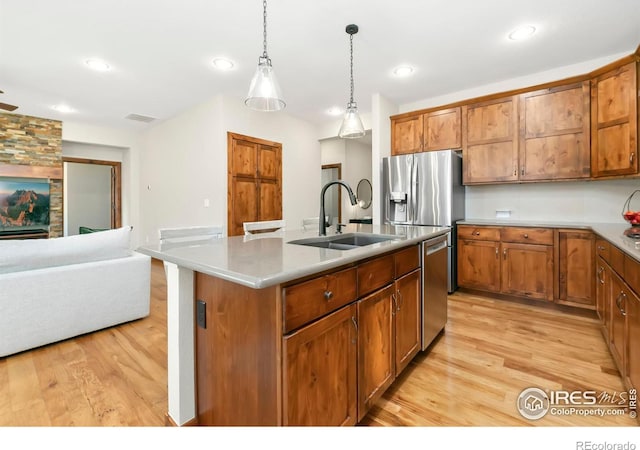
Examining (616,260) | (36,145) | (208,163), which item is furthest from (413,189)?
(36,145)

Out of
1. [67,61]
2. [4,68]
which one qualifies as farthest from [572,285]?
[4,68]

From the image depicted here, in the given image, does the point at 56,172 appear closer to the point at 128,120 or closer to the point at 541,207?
the point at 128,120

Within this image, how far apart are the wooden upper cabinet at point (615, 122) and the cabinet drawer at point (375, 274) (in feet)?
8.48

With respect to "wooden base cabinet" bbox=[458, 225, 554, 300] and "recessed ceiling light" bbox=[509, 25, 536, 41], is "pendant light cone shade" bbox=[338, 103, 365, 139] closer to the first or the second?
"recessed ceiling light" bbox=[509, 25, 536, 41]

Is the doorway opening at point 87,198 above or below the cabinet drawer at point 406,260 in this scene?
above

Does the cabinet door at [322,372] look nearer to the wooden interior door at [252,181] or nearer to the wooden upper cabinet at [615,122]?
the wooden upper cabinet at [615,122]

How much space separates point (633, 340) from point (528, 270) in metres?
1.74

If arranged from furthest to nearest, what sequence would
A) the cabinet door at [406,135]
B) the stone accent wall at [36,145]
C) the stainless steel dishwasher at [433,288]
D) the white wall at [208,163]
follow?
the stone accent wall at [36,145] < the white wall at [208,163] < the cabinet door at [406,135] < the stainless steel dishwasher at [433,288]

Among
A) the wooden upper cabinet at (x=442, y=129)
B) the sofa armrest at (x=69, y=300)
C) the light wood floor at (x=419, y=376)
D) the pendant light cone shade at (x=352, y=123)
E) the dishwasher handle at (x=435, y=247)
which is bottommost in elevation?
the light wood floor at (x=419, y=376)

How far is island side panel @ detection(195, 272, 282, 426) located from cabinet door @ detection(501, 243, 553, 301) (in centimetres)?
312

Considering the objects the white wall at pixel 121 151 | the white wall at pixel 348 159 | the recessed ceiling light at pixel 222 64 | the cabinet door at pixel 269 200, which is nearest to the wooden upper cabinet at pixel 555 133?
the recessed ceiling light at pixel 222 64

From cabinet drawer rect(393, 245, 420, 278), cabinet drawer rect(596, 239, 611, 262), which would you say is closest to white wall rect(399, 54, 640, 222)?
cabinet drawer rect(596, 239, 611, 262)

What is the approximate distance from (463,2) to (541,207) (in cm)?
250

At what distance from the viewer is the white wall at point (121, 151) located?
5.72 m
